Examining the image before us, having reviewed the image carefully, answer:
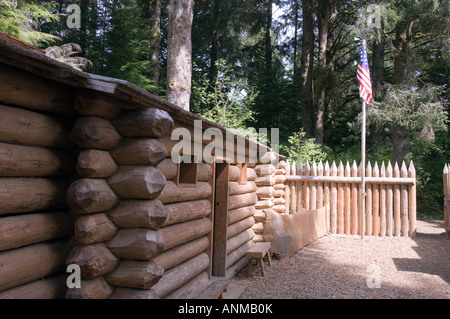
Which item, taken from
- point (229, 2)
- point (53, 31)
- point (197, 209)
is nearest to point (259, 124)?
point (229, 2)

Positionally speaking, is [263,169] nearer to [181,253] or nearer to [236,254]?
[236,254]

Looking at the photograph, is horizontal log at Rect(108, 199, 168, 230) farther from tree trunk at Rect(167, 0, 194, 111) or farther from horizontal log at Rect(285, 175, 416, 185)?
horizontal log at Rect(285, 175, 416, 185)

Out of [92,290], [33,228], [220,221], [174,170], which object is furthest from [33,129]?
[220,221]

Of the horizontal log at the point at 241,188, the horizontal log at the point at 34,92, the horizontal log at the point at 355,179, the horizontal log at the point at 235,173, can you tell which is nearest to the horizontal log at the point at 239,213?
the horizontal log at the point at 241,188

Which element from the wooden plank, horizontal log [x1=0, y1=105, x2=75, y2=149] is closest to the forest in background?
the wooden plank

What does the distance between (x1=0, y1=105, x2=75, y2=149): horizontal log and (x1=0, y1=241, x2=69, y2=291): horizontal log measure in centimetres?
90

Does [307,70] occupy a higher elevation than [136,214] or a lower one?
higher

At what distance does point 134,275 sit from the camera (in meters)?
3.26

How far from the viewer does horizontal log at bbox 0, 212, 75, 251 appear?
263cm

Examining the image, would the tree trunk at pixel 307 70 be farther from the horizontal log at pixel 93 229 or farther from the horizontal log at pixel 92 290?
the horizontal log at pixel 92 290

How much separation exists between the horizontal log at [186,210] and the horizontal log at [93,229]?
755mm

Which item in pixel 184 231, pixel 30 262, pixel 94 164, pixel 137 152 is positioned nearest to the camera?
pixel 30 262

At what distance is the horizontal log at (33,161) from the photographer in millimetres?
2680

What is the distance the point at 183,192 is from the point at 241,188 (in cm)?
305
